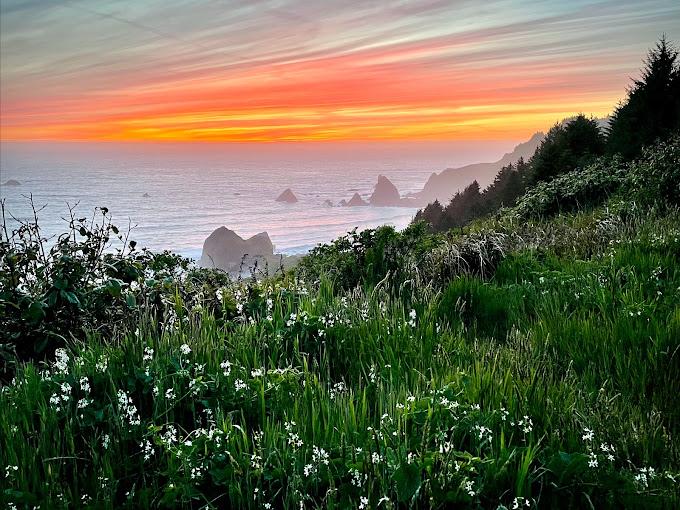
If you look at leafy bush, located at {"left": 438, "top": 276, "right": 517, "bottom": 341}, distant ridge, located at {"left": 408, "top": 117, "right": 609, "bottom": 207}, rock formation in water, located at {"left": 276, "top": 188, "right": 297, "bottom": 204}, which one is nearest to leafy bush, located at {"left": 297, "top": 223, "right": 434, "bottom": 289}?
leafy bush, located at {"left": 438, "top": 276, "right": 517, "bottom": 341}

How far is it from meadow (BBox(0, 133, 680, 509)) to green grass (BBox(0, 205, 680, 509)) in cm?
1

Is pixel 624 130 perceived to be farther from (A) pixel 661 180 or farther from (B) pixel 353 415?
(B) pixel 353 415

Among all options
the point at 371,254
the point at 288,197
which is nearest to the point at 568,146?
the point at 371,254

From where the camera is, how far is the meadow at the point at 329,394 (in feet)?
7.78

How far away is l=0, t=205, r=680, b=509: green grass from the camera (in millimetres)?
2348

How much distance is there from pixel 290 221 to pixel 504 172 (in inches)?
1237

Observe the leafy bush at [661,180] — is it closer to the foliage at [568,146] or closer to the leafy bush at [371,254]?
the leafy bush at [371,254]

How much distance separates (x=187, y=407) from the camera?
122 inches

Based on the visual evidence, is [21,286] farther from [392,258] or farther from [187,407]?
[392,258]

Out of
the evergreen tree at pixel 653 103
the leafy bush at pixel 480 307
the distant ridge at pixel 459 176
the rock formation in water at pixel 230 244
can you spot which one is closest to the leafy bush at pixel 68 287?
the leafy bush at pixel 480 307

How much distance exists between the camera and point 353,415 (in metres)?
2.75

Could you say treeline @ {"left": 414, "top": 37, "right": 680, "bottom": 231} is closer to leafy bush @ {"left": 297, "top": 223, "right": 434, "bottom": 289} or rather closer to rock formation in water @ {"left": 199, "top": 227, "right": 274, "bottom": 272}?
leafy bush @ {"left": 297, "top": 223, "right": 434, "bottom": 289}

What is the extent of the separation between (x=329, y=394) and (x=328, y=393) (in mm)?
15

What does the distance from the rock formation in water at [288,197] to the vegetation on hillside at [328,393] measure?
9937cm
